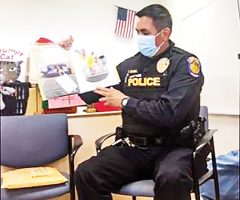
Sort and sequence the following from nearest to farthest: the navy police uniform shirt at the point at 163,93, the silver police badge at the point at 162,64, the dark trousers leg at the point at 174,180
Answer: the dark trousers leg at the point at 174,180
the navy police uniform shirt at the point at 163,93
the silver police badge at the point at 162,64

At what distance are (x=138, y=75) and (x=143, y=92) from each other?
99 mm

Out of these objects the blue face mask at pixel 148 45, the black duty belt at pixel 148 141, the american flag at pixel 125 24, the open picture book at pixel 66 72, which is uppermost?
the american flag at pixel 125 24

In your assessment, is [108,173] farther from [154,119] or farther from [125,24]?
[125,24]

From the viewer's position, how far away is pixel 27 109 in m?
1.83

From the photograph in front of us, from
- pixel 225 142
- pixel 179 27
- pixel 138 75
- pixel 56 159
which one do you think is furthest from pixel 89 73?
pixel 225 142

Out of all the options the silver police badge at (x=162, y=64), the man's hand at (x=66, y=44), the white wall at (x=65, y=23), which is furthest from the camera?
the white wall at (x=65, y=23)

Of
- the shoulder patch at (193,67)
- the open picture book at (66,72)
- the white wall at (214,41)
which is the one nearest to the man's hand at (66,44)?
the open picture book at (66,72)

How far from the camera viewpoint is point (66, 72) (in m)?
1.80

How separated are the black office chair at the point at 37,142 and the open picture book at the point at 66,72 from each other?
0.47 feet

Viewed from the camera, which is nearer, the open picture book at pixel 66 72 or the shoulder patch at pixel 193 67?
the shoulder patch at pixel 193 67

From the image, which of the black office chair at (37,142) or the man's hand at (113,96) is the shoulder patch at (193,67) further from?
the black office chair at (37,142)

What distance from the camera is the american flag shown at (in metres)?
2.29

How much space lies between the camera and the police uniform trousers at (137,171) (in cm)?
139

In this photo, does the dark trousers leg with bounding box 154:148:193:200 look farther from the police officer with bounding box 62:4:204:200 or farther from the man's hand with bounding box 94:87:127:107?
the man's hand with bounding box 94:87:127:107
